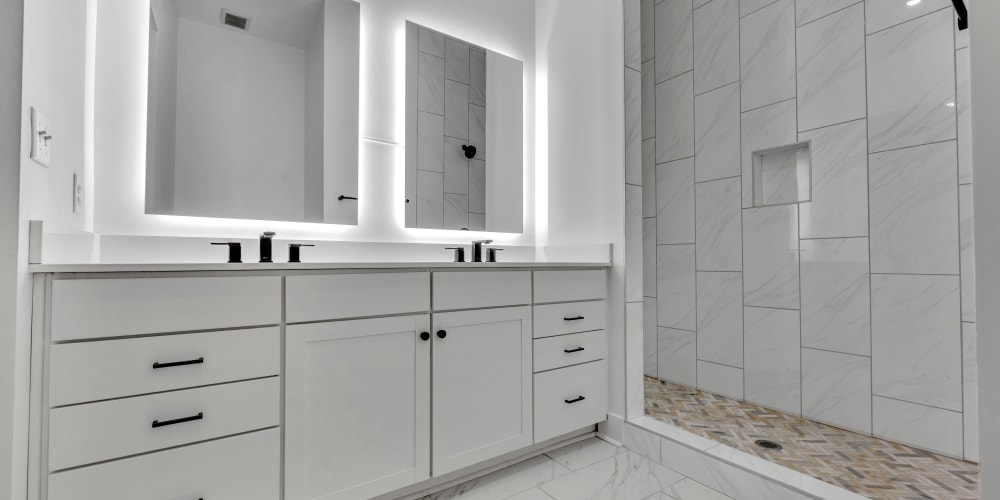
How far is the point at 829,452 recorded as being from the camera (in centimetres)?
196

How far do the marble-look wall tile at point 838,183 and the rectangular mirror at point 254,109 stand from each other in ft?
7.68

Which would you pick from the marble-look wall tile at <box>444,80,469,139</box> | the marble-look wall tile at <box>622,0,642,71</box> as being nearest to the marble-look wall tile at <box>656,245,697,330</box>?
the marble-look wall tile at <box>622,0,642,71</box>

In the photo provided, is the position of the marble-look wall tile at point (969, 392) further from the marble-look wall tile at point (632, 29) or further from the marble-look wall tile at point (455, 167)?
the marble-look wall tile at point (455, 167)

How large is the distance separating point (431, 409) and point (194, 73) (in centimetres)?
162

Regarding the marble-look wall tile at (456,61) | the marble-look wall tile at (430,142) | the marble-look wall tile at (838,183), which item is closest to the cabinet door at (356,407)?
the marble-look wall tile at (430,142)

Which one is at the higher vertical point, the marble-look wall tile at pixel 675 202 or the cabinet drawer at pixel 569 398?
the marble-look wall tile at pixel 675 202

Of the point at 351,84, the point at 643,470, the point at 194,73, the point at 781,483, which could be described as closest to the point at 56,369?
the point at 194,73

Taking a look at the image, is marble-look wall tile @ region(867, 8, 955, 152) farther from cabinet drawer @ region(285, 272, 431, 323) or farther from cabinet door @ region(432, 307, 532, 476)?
cabinet drawer @ region(285, 272, 431, 323)

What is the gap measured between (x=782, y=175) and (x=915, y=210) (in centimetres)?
64

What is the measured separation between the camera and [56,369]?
1073 mm

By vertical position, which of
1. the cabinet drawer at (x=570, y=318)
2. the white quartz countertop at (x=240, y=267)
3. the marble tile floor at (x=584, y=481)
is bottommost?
the marble tile floor at (x=584, y=481)

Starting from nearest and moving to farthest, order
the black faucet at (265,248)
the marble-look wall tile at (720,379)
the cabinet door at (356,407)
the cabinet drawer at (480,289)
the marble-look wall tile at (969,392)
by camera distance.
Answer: the cabinet door at (356,407) < the black faucet at (265,248) < the cabinet drawer at (480,289) < the marble-look wall tile at (969,392) < the marble-look wall tile at (720,379)

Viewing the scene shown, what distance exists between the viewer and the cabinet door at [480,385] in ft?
5.56

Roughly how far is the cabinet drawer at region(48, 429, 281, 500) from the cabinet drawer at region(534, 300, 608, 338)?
111 cm
